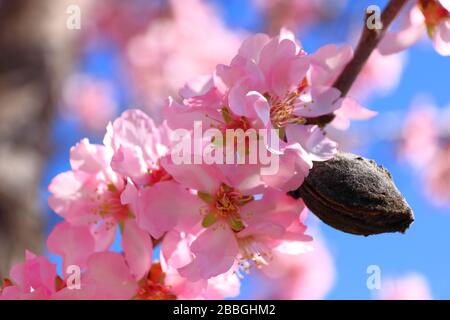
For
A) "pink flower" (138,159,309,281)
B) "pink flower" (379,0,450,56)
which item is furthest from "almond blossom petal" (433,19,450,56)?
"pink flower" (138,159,309,281)

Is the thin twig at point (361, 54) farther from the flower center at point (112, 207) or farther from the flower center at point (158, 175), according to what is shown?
the flower center at point (112, 207)

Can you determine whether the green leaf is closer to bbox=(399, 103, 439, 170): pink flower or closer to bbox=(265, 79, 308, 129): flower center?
bbox=(265, 79, 308, 129): flower center

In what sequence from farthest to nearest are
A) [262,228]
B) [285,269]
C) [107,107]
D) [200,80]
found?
[107,107]
[285,269]
[200,80]
[262,228]

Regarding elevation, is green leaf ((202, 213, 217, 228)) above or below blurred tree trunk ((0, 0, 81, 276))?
below

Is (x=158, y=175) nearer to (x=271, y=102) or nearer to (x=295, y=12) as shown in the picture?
(x=271, y=102)

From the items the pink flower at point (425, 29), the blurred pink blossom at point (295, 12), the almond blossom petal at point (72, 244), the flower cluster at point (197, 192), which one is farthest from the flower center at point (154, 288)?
the blurred pink blossom at point (295, 12)

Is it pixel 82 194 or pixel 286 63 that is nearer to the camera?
pixel 286 63

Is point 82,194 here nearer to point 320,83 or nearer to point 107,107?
point 320,83
